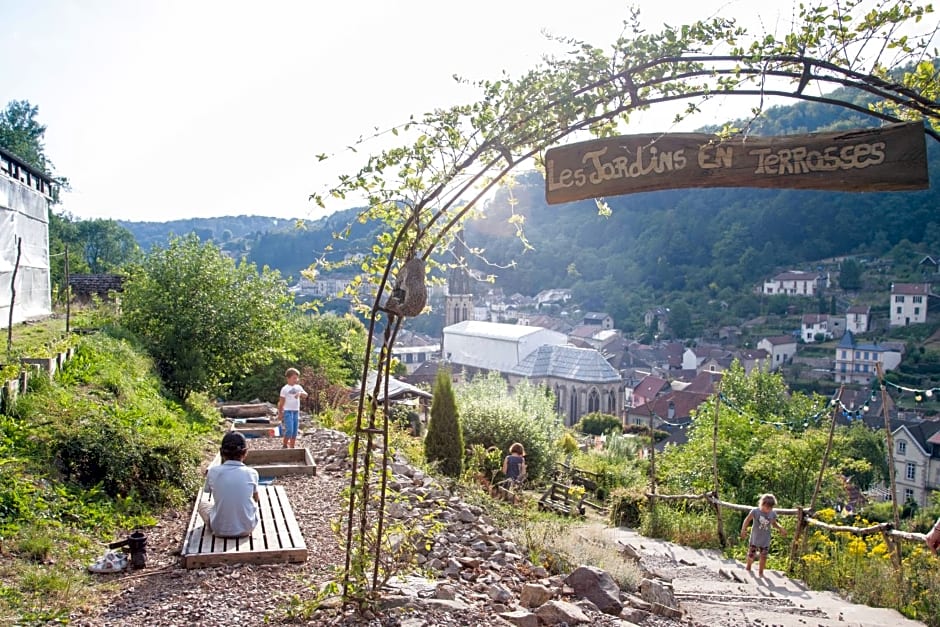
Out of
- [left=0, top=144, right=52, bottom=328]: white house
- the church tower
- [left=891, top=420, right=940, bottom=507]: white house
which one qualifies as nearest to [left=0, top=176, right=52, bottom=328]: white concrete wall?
[left=0, top=144, right=52, bottom=328]: white house

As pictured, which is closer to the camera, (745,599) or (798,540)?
(745,599)

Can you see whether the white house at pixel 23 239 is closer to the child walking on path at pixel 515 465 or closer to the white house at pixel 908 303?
the child walking on path at pixel 515 465

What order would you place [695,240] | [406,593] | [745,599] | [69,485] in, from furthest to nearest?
[695,240], [745,599], [69,485], [406,593]

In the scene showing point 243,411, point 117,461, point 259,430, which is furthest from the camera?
point 243,411

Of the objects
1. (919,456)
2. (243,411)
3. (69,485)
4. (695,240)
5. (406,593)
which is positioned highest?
(695,240)

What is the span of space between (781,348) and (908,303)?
467 inches

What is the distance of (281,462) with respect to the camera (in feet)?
25.8

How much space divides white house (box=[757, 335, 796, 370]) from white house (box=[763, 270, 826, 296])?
48.7 feet

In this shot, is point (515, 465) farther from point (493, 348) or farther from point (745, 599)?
point (493, 348)

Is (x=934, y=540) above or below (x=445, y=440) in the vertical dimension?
above

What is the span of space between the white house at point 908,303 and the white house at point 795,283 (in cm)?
1265

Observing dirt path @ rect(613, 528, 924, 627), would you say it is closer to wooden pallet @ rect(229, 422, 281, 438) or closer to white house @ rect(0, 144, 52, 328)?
wooden pallet @ rect(229, 422, 281, 438)

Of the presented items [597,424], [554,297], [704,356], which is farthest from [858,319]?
[554,297]

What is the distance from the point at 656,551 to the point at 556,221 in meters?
105
